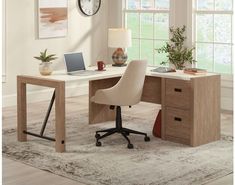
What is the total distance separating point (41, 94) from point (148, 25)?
193 centimetres

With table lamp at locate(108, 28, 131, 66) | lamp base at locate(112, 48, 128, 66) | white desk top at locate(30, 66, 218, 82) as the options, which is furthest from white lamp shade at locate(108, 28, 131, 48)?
white desk top at locate(30, 66, 218, 82)

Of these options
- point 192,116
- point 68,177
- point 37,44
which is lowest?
point 68,177

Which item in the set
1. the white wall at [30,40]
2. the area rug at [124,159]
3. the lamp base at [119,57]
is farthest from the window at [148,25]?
the area rug at [124,159]

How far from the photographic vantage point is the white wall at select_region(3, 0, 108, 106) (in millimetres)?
7598

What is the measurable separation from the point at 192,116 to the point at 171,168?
805 millimetres

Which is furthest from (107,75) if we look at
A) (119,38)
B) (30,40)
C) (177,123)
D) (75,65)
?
(30,40)

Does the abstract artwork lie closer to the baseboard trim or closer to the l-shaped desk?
the baseboard trim

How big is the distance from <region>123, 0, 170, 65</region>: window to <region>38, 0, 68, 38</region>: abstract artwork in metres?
1.09

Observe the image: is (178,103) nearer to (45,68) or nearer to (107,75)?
(107,75)

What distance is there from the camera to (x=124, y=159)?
4918 mm

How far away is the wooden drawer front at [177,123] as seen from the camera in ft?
17.6

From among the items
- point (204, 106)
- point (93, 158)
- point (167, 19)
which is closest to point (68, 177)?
point (93, 158)

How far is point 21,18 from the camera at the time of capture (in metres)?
7.69

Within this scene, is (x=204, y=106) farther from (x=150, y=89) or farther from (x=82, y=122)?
(x=82, y=122)
